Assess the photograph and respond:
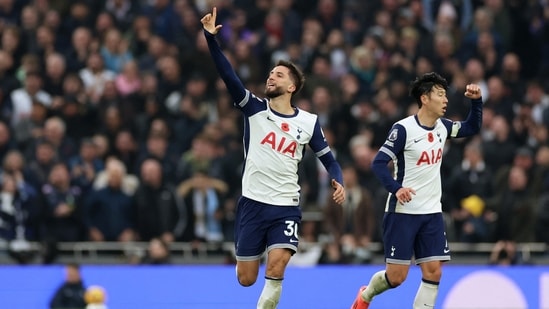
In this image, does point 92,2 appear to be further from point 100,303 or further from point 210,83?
point 100,303

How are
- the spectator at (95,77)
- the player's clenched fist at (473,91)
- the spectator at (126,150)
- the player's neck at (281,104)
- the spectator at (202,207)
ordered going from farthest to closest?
the spectator at (95,77) < the spectator at (126,150) < the spectator at (202,207) < the player's clenched fist at (473,91) < the player's neck at (281,104)

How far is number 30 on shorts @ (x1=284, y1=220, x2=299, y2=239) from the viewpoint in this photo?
1418cm

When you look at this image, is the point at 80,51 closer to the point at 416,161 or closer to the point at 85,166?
the point at 85,166

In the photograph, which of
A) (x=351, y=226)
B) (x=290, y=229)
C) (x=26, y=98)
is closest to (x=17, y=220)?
(x=26, y=98)

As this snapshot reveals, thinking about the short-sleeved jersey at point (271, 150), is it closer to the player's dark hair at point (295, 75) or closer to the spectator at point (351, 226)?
the player's dark hair at point (295, 75)

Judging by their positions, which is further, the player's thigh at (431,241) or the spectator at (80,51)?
the spectator at (80,51)

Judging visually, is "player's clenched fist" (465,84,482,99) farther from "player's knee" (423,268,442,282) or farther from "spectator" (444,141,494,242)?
"spectator" (444,141,494,242)

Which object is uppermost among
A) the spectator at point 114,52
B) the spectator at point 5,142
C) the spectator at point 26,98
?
the spectator at point 114,52

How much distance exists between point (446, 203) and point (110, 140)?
17.3 ft

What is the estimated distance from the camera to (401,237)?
48.1 ft

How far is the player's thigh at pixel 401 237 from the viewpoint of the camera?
48.0 ft

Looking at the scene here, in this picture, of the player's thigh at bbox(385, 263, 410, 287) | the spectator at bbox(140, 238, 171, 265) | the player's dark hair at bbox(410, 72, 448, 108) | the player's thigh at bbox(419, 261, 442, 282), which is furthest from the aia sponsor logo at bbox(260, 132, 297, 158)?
the spectator at bbox(140, 238, 171, 265)

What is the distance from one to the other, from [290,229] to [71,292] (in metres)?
6.80

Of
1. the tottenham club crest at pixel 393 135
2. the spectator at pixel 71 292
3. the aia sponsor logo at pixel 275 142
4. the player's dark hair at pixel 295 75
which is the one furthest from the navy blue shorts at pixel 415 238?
the spectator at pixel 71 292
